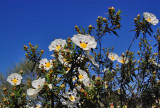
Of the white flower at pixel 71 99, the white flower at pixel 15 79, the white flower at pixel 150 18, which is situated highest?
the white flower at pixel 150 18

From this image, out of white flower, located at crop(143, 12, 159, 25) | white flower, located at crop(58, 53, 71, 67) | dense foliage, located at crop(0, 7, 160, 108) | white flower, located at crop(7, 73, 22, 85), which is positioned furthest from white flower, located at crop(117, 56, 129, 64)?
white flower, located at crop(7, 73, 22, 85)

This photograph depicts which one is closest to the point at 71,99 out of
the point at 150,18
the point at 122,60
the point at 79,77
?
the point at 79,77

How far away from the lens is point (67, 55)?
2.11 metres

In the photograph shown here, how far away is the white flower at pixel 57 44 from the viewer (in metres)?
2.39

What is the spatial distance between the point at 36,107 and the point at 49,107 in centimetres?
49

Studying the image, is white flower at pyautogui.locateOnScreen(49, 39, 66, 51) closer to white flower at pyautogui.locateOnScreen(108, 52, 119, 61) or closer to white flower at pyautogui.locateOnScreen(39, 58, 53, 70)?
white flower at pyautogui.locateOnScreen(39, 58, 53, 70)

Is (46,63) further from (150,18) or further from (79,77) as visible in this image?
(150,18)

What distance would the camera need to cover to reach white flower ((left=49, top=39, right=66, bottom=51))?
2395mm

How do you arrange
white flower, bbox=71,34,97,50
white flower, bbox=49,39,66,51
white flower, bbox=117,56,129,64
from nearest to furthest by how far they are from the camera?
white flower, bbox=71,34,97,50 < white flower, bbox=49,39,66,51 < white flower, bbox=117,56,129,64

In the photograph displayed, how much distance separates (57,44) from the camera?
250 cm

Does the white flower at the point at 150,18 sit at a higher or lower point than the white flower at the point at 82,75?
higher

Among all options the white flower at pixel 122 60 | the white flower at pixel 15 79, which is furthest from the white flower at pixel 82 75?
the white flower at pixel 122 60

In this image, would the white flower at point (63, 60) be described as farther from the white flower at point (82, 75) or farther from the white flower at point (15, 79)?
the white flower at point (15, 79)

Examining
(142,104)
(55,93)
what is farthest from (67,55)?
(142,104)
